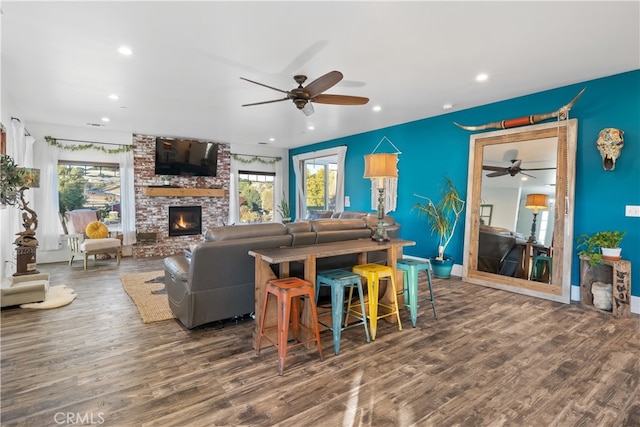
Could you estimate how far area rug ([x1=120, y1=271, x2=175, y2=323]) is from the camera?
3495 mm

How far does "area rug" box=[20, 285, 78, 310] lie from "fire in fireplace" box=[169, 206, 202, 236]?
3266 mm

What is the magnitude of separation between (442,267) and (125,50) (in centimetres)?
500

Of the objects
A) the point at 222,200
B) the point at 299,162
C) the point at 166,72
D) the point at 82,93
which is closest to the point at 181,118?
the point at 82,93

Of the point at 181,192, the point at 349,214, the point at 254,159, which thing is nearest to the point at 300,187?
the point at 254,159

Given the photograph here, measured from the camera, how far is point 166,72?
3641mm

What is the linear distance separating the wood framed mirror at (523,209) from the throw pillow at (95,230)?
21.5ft

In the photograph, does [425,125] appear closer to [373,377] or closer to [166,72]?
[166,72]

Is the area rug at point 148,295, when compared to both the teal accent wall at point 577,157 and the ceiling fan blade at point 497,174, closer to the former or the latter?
the teal accent wall at point 577,157

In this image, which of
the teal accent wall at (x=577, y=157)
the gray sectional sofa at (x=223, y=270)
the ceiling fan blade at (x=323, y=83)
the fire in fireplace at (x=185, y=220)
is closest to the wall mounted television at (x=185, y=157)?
the fire in fireplace at (x=185, y=220)

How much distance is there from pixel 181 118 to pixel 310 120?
2.35 meters

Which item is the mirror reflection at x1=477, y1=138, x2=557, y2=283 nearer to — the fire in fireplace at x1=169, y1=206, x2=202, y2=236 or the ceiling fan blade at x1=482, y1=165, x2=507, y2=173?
the ceiling fan blade at x1=482, y1=165, x2=507, y2=173

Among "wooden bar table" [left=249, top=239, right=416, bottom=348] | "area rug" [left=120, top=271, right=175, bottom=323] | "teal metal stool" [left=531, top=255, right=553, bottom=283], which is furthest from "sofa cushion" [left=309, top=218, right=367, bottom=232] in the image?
"teal metal stool" [left=531, top=255, right=553, bottom=283]

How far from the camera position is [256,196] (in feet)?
30.3

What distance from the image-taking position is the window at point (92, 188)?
659cm
